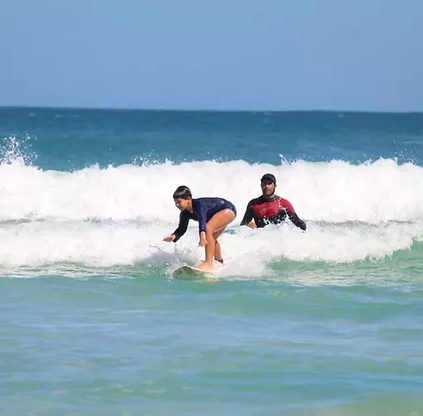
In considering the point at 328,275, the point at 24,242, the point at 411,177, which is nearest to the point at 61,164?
the point at 411,177

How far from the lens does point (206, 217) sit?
34.6ft

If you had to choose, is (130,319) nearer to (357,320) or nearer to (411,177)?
(357,320)

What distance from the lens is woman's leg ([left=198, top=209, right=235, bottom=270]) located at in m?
10.6

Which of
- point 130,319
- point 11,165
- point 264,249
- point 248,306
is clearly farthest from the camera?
point 11,165

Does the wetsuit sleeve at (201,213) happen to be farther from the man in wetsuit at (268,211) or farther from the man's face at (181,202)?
the man in wetsuit at (268,211)

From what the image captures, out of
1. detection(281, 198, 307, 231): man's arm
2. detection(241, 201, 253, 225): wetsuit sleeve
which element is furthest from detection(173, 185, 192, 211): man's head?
detection(281, 198, 307, 231): man's arm

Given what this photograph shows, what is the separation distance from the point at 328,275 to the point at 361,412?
5.25 meters

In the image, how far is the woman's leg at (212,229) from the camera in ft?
34.8

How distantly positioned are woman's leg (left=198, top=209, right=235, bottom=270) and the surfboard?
0.06 metres

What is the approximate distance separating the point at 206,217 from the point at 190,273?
2.23ft

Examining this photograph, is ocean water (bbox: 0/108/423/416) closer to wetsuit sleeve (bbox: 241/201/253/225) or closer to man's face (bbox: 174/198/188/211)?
wetsuit sleeve (bbox: 241/201/253/225)

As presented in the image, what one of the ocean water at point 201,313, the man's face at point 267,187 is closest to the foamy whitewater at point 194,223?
the ocean water at point 201,313

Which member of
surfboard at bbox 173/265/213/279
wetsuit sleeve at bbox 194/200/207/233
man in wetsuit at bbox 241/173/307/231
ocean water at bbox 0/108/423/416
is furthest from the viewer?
man in wetsuit at bbox 241/173/307/231

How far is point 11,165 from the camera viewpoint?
69.5 feet
